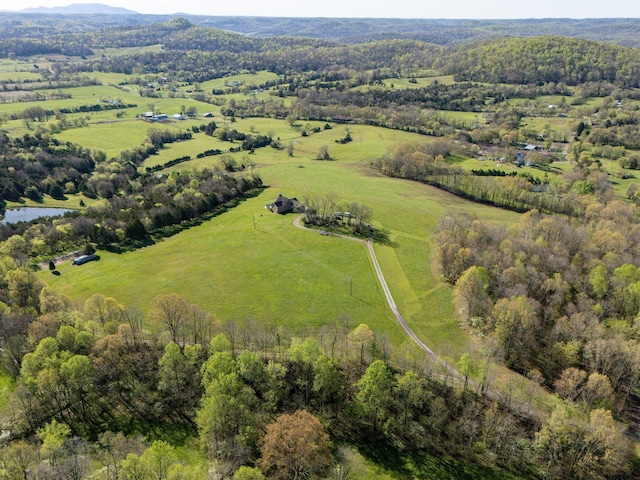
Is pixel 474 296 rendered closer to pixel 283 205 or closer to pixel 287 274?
pixel 287 274

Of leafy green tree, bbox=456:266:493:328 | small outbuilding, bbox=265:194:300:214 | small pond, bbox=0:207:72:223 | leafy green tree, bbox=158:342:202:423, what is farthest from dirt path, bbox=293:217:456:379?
small pond, bbox=0:207:72:223

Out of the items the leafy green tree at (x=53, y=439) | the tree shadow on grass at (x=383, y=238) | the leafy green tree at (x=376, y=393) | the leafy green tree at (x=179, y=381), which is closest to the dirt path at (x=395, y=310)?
the tree shadow on grass at (x=383, y=238)

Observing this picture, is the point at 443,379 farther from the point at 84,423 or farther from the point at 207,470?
the point at 84,423

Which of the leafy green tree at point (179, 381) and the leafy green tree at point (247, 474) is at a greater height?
the leafy green tree at point (247, 474)

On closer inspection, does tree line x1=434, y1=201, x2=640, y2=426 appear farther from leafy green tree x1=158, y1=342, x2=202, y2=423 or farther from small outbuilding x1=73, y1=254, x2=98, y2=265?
small outbuilding x1=73, y1=254, x2=98, y2=265

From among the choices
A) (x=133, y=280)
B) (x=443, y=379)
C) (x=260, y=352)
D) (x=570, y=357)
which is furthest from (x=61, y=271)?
(x=570, y=357)

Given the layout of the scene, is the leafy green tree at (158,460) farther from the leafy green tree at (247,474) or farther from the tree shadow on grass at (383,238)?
the tree shadow on grass at (383,238)
